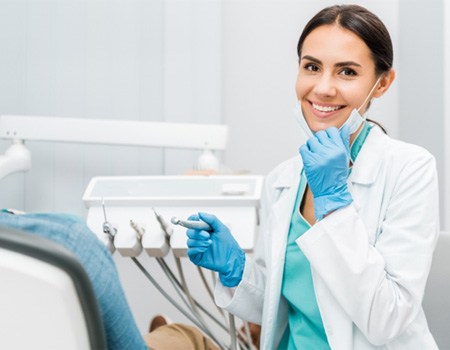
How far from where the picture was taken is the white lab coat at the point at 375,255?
38.8 inches

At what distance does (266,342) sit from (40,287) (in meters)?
0.82

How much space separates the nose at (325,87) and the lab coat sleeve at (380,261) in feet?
0.79

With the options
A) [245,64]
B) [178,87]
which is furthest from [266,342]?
[245,64]

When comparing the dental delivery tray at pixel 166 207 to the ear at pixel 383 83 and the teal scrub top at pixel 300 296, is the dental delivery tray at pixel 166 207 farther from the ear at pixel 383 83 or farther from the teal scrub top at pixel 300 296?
the ear at pixel 383 83

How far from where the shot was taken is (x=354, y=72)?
1.13 meters

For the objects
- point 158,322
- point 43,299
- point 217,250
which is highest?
point 43,299

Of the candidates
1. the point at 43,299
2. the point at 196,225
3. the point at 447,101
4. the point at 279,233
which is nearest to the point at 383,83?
the point at 279,233

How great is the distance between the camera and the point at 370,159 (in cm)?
113

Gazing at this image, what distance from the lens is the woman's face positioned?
3.67 feet

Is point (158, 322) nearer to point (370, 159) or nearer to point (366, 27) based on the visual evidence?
point (370, 159)

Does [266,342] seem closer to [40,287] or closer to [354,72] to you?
[354,72]

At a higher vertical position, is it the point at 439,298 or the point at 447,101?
the point at 447,101

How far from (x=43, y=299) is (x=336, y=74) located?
83 centimetres

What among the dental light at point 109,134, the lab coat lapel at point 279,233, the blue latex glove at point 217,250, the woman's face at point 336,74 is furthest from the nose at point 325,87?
the dental light at point 109,134
